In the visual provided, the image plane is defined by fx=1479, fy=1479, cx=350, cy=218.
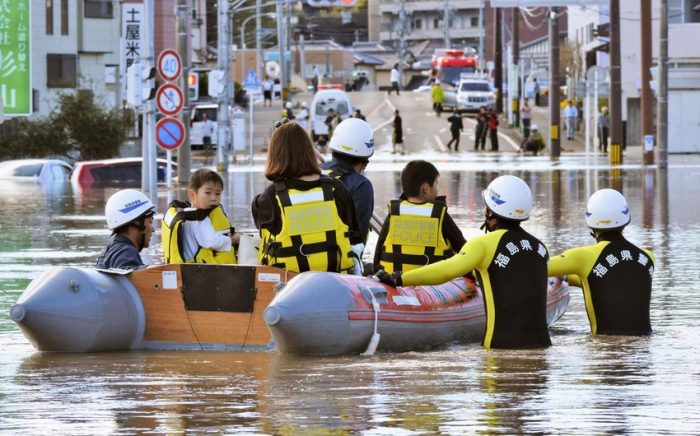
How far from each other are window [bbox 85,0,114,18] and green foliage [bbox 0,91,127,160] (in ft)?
50.1

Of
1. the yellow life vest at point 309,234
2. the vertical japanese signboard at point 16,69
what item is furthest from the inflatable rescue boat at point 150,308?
the vertical japanese signboard at point 16,69

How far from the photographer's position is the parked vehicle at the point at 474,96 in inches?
2923

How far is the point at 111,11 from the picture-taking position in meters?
66.0

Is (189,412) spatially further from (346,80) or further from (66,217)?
(346,80)

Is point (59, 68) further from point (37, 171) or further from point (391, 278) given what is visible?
point (391, 278)

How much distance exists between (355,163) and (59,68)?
54.8m

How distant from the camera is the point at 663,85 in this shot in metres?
43.7

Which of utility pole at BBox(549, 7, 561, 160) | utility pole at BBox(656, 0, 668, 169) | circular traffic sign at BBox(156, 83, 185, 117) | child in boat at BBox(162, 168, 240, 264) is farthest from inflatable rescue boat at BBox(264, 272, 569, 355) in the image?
utility pole at BBox(549, 7, 561, 160)

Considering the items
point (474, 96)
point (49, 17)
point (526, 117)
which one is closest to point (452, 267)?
point (526, 117)

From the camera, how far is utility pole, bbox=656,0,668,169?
43062mm

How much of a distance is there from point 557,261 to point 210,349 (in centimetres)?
248

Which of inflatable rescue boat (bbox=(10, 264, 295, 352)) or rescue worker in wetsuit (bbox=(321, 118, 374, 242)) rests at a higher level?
rescue worker in wetsuit (bbox=(321, 118, 374, 242))

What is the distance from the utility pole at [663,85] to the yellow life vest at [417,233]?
110 ft

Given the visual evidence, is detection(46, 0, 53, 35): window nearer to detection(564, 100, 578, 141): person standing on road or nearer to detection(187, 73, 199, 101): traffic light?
detection(564, 100, 578, 141): person standing on road
